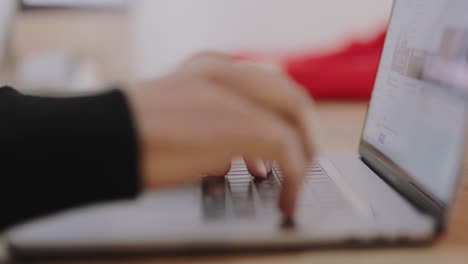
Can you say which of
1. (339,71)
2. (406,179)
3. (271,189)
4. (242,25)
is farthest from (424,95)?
(242,25)

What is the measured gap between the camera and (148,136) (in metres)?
0.51

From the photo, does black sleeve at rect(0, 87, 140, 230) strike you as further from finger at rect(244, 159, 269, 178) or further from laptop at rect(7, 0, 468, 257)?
finger at rect(244, 159, 269, 178)

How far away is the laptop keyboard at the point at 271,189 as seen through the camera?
573 millimetres

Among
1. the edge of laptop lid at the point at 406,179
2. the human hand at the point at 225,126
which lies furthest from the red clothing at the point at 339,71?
the human hand at the point at 225,126

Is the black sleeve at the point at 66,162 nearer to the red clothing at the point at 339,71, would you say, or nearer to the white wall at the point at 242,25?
the red clothing at the point at 339,71

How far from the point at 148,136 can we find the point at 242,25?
306cm

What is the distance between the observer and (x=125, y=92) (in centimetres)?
53

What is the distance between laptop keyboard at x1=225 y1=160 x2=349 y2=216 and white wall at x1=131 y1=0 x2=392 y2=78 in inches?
110

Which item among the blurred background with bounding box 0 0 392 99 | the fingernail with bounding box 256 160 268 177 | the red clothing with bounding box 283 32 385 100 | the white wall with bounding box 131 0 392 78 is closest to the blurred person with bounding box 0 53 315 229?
the fingernail with bounding box 256 160 268 177

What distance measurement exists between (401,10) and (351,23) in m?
2.77

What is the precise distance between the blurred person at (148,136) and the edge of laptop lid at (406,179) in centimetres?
15

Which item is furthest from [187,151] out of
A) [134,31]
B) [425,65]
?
[134,31]

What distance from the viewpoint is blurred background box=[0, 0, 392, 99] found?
10.9 ft

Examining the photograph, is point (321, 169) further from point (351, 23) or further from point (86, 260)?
point (351, 23)
